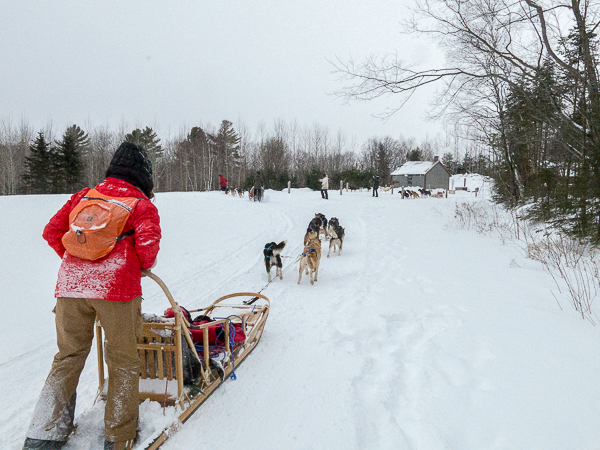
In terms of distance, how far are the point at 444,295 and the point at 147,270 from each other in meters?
4.19

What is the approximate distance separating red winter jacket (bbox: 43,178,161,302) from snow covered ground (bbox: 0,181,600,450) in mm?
1047

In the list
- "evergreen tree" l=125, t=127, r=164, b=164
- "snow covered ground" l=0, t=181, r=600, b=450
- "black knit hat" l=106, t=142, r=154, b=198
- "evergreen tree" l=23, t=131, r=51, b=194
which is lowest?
"snow covered ground" l=0, t=181, r=600, b=450

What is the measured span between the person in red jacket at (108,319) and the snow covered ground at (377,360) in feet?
0.80

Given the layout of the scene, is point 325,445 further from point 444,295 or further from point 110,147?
point 110,147

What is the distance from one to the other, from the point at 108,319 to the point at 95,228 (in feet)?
1.92

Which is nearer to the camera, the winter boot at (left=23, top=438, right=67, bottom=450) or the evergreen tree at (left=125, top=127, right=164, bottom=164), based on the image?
the winter boot at (left=23, top=438, right=67, bottom=450)

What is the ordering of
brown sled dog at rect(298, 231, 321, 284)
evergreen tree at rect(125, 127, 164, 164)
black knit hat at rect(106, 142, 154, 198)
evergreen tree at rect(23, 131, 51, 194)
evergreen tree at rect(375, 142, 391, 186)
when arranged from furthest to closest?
evergreen tree at rect(375, 142, 391, 186) < evergreen tree at rect(125, 127, 164, 164) < evergreen tree at rect(23, 131, 51, 194) < brown sled dog at rect(298, 231, 321, 284) < black knit hat at rect(106, 142, 154, 198)

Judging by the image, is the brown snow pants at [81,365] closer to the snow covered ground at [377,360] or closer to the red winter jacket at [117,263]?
the red winter jacket at [117,263]

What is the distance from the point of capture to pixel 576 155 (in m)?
6.50

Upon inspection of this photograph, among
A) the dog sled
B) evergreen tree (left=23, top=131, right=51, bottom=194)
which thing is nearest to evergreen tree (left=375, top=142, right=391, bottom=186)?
evergreen tree (left=23, top=131, right=51, bottom=194)

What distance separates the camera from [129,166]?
2.14 metres

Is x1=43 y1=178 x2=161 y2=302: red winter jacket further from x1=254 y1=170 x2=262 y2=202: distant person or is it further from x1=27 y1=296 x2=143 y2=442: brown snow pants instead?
x1=254 y1=170 x2=262 y2=202: distant person

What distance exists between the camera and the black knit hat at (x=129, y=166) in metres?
2.13

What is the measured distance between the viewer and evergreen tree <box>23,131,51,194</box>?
97.2 feet
